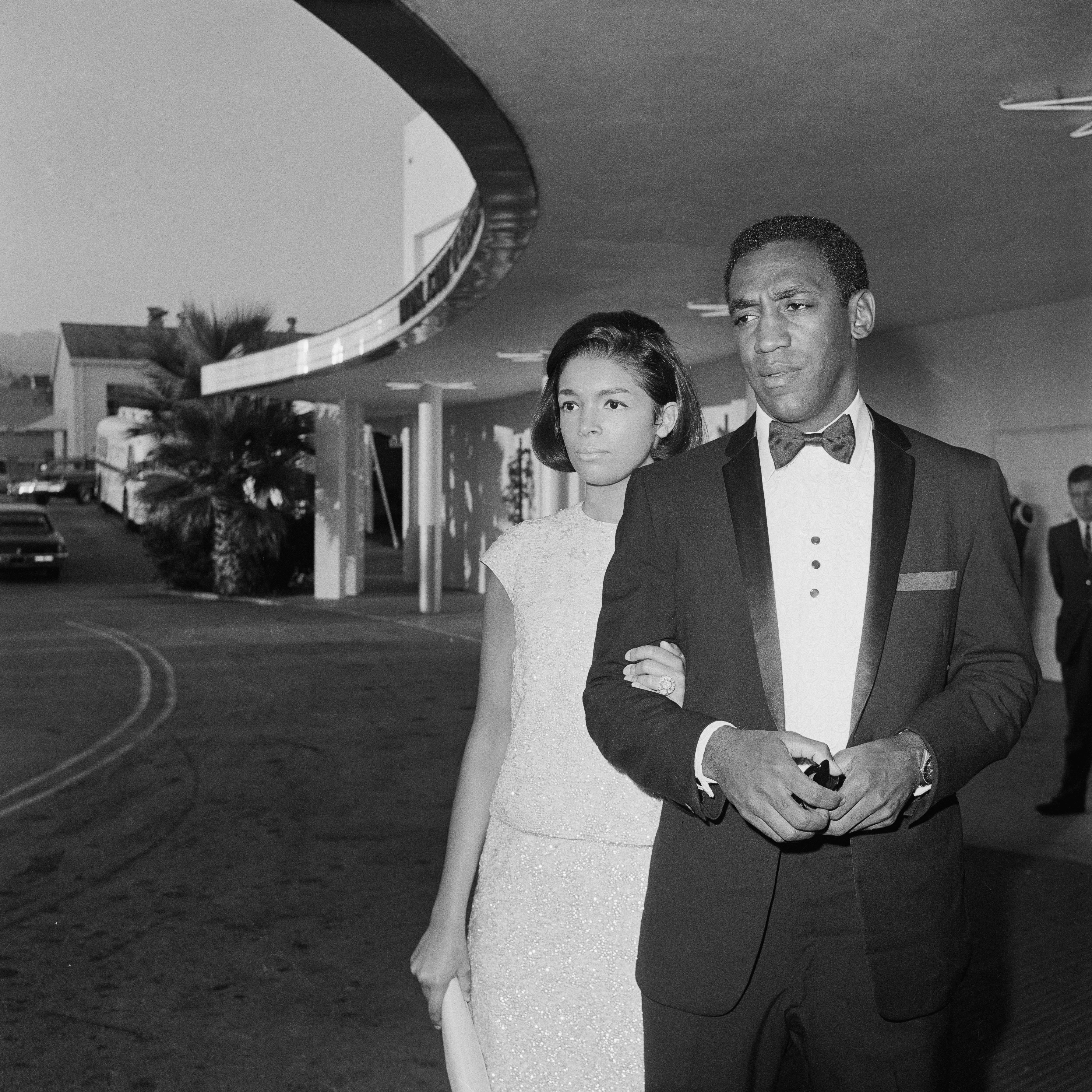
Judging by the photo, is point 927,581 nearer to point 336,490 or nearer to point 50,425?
point 336,490

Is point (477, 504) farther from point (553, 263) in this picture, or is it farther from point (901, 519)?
point (901, 519)

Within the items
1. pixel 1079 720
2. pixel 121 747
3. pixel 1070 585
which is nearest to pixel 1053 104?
pixel 1070 585

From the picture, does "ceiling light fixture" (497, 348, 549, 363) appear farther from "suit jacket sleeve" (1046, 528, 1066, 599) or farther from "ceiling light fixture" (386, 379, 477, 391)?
"suit jacket sleeve" (1046, 528, 1066, 599)

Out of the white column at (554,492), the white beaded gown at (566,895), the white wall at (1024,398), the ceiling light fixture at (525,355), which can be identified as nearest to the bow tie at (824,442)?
the white beaded gown at (566,895)

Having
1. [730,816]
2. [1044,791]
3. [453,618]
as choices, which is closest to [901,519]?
[730,816]

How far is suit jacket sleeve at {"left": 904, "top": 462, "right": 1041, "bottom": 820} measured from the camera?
1.70 meters

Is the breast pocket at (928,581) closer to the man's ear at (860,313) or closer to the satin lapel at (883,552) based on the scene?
the satin lapel at (883,552)

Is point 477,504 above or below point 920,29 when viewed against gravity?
below

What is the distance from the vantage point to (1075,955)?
496 cm

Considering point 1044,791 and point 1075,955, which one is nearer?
point 1075,955

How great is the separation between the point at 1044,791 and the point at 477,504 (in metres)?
17.5

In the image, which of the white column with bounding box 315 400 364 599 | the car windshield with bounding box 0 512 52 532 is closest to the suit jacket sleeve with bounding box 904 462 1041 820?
the white column with bounding box 315 400 364 599

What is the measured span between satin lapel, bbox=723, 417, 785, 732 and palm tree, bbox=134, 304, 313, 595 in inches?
824

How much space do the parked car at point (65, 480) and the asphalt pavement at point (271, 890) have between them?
40455mm
